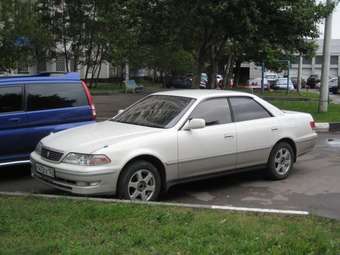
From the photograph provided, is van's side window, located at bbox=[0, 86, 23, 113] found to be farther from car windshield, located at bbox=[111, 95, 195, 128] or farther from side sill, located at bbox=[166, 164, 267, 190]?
side sill, located at bbox=[166, 164, 267, 190]

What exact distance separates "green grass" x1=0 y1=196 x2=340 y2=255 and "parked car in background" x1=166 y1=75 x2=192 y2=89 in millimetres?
37696

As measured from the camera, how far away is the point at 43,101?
8820mm

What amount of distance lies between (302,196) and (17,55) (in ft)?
51.6

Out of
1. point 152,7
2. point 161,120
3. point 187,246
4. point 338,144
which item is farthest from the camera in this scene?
point 152,7

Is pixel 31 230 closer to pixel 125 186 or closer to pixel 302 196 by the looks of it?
pixel 125 186

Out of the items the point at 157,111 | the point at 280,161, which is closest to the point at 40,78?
the point at 157,111

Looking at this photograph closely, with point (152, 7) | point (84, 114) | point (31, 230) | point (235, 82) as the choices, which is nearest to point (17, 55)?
point (152, 7)

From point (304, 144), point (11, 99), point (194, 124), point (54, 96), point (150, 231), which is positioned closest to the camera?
point (150, 231)

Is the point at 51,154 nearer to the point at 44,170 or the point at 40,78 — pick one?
the point at 44,170

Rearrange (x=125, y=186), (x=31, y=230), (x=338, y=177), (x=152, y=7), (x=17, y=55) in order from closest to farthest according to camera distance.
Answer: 1. (x=31, y=230)
2. (x=125, y=186)
3. (x=338, y=177)
4. (x=152, y=7)
5. (x=17, y=55)

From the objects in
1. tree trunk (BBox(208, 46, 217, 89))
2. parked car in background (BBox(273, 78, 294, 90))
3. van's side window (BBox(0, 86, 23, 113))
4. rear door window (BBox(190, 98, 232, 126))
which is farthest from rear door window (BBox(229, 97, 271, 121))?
parked car in background (BBox(273, 78, 294, 90))

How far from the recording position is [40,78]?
8.97 m

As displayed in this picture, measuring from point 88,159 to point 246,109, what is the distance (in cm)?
285

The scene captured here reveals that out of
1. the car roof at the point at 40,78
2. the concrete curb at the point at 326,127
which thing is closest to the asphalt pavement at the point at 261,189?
the car roof at the point at 40,78
